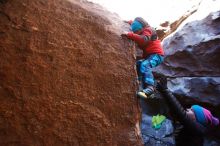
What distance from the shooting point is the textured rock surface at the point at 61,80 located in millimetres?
2697

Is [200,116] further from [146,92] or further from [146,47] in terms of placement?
[146,47]

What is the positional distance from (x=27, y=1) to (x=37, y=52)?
90 centimetres

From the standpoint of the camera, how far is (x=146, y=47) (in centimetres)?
446

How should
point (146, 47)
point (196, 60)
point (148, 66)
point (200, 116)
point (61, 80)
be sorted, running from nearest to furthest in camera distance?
point (61, 80)
point (200, 116)
point (148, 66)
point (146, 47)
point (196, 60)

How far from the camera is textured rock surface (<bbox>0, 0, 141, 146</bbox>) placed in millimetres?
2697

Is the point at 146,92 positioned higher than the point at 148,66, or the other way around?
the point at 148,66

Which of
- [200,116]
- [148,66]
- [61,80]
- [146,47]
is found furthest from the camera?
[146,47]

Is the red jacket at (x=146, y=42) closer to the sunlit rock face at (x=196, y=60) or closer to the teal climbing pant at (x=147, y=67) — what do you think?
the teal climbing pant at (x=147, y=67)

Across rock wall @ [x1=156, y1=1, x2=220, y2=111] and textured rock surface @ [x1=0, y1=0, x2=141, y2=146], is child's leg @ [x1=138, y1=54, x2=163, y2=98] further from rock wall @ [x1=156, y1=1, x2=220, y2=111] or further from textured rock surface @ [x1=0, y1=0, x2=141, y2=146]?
rock wall @ [x1=156, y1=1, x2=220, y2=111]

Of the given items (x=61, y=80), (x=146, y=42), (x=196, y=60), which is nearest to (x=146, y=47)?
(x=146, y=42)

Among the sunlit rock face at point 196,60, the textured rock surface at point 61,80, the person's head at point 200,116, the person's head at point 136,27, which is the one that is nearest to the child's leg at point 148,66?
the textured rock surface at point 61,80

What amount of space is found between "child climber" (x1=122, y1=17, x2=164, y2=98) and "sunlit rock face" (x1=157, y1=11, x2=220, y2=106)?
3095 millimetres

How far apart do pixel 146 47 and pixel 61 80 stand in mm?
2029

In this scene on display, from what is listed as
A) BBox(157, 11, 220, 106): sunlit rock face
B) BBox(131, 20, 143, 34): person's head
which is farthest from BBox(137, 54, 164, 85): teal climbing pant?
BBox(157, 11, 220, 106): sunlit rock face
